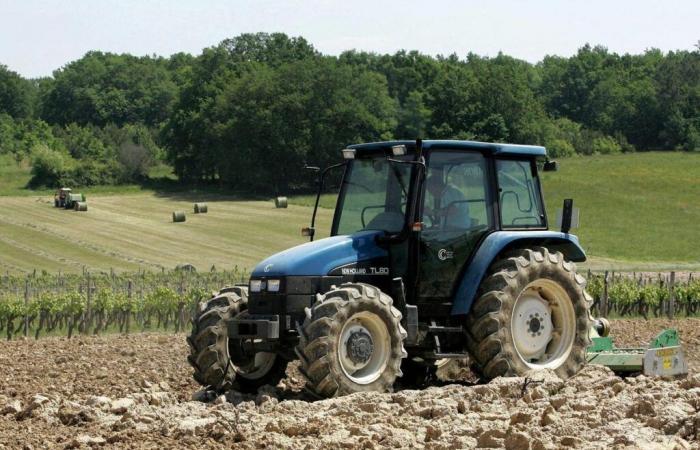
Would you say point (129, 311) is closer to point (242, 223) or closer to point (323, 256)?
point (323, 256)

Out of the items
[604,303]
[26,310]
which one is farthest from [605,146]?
[26,310]

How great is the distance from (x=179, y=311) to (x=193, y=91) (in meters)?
67.6

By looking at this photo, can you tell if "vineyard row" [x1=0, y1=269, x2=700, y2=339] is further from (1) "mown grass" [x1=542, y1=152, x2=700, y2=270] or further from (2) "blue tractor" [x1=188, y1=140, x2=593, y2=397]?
(1) "mown grass" [x1=542, y1=152, x2=700, y2=270]

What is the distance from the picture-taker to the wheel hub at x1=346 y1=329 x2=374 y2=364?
1063 centimetres

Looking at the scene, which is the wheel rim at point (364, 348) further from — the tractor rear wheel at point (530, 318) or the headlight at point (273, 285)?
the tractor rear wheel at point (530, 318)

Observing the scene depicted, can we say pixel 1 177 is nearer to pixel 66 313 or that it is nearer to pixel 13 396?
pixel 66 313

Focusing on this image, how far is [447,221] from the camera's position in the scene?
11.4 m

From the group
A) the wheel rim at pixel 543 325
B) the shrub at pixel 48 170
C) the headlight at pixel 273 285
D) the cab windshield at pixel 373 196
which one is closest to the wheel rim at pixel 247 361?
the headlight at pixel 273 285

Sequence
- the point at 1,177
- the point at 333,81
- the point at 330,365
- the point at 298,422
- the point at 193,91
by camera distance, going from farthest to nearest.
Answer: the point at 193,91 → the point at 333,81 → the point at 1,177 → the point at 330,365 → the point at 298,422

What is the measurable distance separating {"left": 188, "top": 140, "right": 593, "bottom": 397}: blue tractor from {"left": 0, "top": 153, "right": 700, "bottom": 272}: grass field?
2833cm

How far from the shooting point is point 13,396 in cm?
1259

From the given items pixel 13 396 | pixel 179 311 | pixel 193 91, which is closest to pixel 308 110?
pixel 193 91

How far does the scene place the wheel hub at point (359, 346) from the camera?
10633mm

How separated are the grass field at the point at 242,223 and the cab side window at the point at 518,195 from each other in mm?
28069
